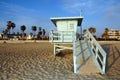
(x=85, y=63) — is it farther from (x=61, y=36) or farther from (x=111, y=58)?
(x=61, y=36)

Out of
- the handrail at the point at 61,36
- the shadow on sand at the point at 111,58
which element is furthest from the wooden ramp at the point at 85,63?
the handrail at the point at 61,36

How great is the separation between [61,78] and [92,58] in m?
2.97

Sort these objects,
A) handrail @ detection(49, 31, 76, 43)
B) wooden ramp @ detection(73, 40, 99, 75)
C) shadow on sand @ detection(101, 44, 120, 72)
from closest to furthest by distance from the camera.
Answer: wooden ramp @ detection(73, 40, 99, 75) → shadow on sand @ detection(101, 44, 120, 72) → handrail @ detection(49, 31, 76, 43)

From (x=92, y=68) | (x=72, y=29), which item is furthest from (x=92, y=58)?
(x=72, y=29)

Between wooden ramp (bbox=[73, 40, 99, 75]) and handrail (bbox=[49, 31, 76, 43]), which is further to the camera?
handrail (bbox=[49, 31, 76, 43])

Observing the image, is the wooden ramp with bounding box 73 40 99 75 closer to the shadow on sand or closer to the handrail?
the shadow on sand

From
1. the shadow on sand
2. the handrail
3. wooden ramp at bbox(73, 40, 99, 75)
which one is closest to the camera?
wooden ramp at bbox(73, 40, 99, 75)

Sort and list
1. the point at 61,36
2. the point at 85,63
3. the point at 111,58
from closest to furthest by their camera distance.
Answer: the point at 85,63
the point at 111,58
the point at 61,36

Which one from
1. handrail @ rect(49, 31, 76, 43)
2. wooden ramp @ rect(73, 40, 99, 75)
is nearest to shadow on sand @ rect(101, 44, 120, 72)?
wooden ramp @ rect(73, 40, 99, 75)

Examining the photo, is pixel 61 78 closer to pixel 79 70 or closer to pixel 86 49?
pixel 79 70

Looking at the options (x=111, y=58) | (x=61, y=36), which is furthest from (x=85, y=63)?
(x=61, y=36)

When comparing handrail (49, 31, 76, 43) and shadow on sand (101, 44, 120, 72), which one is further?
handrail (49, 31, 76, 43)

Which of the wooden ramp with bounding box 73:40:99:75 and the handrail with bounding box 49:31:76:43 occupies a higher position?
the handrail with bounding box 49:31:76:43

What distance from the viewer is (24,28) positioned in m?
86.8
